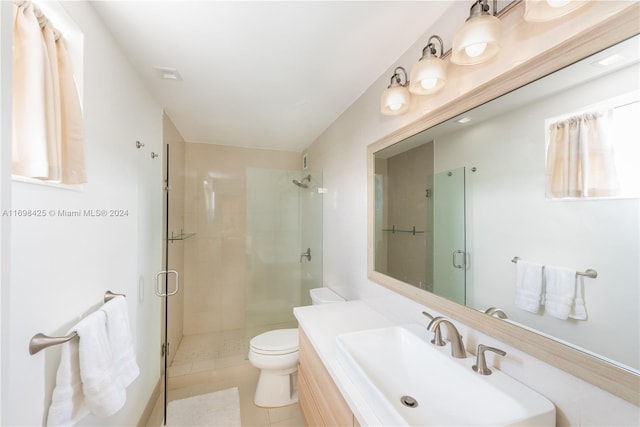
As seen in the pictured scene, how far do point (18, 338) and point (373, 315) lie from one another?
5.01 ft

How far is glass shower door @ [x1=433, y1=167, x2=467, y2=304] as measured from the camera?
44.8 inches

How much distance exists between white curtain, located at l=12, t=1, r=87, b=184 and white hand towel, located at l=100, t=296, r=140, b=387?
1.97 feet

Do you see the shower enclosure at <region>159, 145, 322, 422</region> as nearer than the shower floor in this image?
No

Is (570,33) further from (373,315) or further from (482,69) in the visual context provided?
(373,315)

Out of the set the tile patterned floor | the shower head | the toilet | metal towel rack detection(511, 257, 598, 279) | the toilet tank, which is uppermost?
the shower head

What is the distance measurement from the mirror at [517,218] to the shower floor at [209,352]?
6.57 feet

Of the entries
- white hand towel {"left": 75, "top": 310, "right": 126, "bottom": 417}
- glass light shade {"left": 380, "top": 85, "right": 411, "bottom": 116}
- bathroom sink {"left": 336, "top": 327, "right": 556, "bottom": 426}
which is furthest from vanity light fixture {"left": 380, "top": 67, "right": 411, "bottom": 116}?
white hand towel {"left": 75, "top": 310, "right": 126, "bottom": 417}

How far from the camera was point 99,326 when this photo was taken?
3.31 feet

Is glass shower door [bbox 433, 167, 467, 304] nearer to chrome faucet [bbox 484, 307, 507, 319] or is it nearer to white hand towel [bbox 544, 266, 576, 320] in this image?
chrome faucet [bbox 484, 307, 507, 319]

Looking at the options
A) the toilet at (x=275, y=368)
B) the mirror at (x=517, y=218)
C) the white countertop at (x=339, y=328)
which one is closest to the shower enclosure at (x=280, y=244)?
the toilet at (x=275, y=368)

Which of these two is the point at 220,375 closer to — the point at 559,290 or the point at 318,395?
Answer: the point at 318,395

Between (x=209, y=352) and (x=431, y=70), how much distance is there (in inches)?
121

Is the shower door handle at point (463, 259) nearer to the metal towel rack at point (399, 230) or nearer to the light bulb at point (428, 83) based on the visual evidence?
the metal towel rack at point (399, 230)

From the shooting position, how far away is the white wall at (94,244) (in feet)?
2.39
